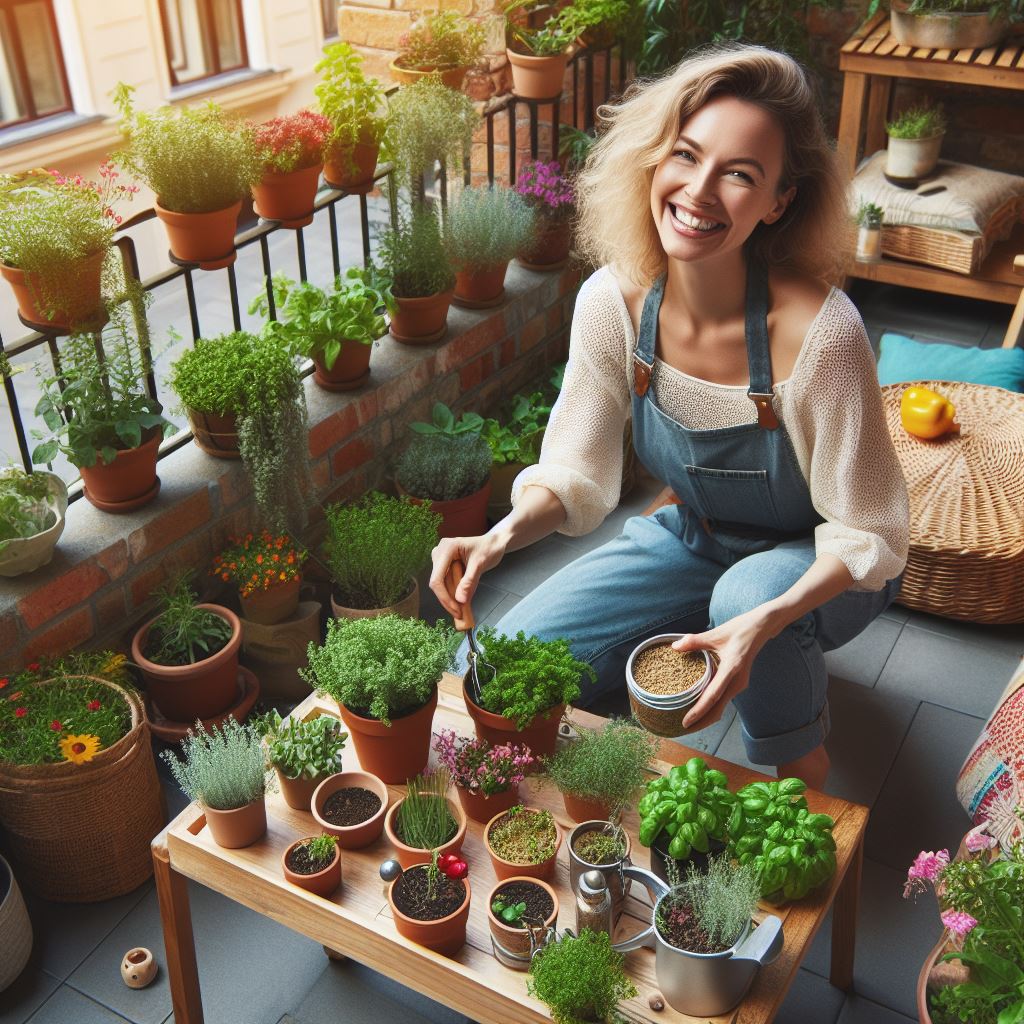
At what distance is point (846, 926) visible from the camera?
196cm

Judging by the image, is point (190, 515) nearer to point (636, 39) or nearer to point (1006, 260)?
point (636, 39)

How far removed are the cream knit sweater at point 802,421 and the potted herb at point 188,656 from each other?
0.82 m

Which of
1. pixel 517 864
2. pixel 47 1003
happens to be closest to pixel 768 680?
pixel 517 864

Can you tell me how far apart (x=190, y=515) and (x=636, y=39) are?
2285 millimetres

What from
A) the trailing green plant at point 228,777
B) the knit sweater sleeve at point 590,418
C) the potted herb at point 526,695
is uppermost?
the knit sweater sleeve at point 590,418

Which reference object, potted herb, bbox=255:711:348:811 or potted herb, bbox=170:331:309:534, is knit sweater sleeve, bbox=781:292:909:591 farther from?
potted herb, bbox=170:331:309:534

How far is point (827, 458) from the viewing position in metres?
1.88

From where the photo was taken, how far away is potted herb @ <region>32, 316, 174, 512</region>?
2.37m

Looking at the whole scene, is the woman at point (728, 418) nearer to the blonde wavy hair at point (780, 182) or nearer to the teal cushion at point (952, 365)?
the blonde wavy hair at point (780, 182)

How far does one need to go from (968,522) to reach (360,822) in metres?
1.76

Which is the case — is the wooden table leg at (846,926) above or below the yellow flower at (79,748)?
below

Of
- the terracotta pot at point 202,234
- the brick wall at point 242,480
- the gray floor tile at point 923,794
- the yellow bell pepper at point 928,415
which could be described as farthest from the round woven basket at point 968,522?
→ the terracotta pot at point 202,234

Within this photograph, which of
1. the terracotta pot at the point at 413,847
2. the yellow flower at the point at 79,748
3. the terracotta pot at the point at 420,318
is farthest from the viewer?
the terracotta pot at the point at 420,318

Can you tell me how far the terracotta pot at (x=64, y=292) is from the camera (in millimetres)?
2256
